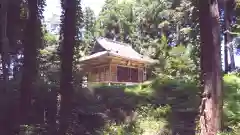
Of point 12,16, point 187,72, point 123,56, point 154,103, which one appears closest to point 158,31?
point 123,56

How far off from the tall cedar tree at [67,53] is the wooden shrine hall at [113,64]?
35.5ft

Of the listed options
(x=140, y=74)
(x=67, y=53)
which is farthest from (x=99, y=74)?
(x=67, y=53)

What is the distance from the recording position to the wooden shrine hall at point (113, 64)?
21.7m

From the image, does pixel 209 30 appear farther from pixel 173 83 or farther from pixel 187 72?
pixel 187 72

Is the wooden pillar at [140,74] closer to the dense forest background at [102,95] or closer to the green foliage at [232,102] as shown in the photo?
the dense forest background at [102,95]

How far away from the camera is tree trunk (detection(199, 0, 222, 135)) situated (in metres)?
6.80

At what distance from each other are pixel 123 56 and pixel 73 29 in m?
12.3

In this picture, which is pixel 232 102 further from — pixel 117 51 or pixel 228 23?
pixel 228 23

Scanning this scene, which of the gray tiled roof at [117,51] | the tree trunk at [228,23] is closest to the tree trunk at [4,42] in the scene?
the gray tiled roof at [117,51]

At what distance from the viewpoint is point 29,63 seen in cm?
1038

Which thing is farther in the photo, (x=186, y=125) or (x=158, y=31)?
(x=158, y=31)

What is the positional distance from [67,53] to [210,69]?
14.4 ft

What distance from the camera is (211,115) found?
268 inches

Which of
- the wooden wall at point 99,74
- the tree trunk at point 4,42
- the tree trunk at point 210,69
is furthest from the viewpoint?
the wooden wall at point 99,74
